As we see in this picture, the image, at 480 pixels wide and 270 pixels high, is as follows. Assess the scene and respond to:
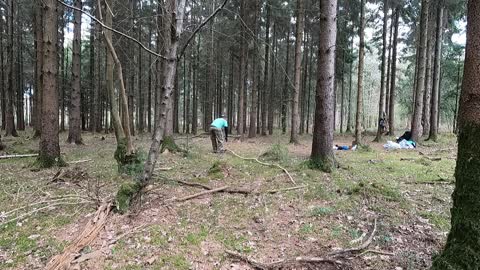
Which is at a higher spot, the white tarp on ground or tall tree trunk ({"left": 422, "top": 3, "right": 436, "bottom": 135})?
tall tree trunk ({"left": 422, "top": 3, "right": 436, "bottom": 135})

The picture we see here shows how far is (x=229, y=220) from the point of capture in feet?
15.1

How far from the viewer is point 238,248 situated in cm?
380

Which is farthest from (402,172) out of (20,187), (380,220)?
(20,187)

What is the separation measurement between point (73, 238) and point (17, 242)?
671 mm

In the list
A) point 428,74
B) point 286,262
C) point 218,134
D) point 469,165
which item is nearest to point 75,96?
point 218,134

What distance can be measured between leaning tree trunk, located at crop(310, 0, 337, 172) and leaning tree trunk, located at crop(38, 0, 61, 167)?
632 centimetres

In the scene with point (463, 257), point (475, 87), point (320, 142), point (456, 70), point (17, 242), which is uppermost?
point (456, 70)

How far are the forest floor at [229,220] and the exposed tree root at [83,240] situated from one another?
97 mm

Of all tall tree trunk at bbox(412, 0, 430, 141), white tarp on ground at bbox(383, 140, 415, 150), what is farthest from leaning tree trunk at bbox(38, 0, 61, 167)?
tall tree trunk at bbox(412, 0, 430, 141)

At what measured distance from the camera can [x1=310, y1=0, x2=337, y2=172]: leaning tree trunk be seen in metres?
7.27

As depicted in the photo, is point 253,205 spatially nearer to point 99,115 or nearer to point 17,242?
point 17,242

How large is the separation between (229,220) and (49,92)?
5838 mm

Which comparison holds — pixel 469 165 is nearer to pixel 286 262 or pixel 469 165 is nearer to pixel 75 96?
pixel 286 262

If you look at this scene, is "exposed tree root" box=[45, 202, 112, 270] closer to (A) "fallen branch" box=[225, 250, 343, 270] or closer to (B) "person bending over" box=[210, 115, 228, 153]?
(A) "fallen branch" box=[225, 250, 343, 270]
